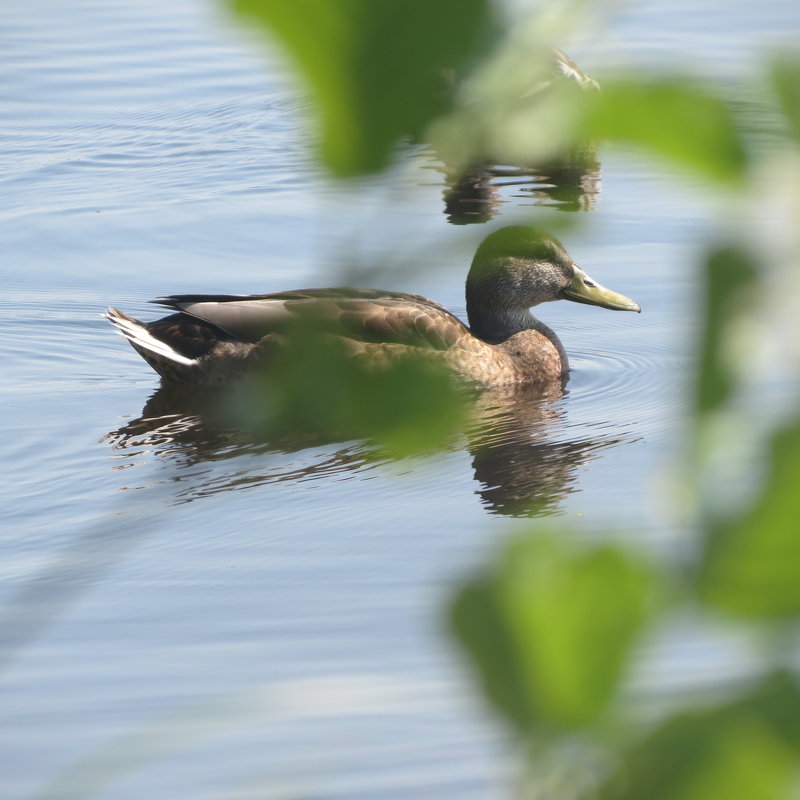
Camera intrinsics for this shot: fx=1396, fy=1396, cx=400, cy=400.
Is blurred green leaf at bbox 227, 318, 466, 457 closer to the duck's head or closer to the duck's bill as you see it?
the duck's head

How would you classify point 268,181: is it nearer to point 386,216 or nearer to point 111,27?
point 111,27

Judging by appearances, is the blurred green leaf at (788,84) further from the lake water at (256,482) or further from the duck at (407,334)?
the duck at (407,334)

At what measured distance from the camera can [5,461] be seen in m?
6.18

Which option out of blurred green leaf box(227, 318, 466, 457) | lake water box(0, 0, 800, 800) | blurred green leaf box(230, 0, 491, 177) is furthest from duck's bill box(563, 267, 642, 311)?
blurred green leaf box(230, 0, 491, 177)

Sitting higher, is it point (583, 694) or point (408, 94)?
point (408, 94)

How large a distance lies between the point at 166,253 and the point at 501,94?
28.8ft


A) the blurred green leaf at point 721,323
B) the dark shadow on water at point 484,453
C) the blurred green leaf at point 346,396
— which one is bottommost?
the dark shadow on water at point 484,453

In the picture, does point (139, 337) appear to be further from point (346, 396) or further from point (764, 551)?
point (764, 551)

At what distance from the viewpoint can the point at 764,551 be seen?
0.58 meters

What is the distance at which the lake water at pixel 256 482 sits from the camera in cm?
76

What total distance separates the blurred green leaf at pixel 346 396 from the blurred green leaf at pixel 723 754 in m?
0.21

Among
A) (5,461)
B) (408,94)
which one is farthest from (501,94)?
(5,461)

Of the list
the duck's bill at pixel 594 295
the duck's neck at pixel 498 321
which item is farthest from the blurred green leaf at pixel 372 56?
the duck's neck at pixel 498 321

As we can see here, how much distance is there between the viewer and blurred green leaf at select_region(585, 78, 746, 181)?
610 millimetres
